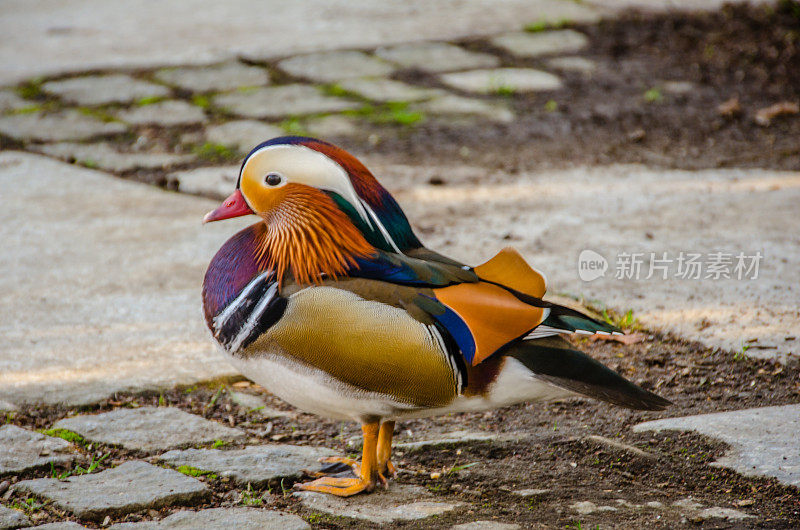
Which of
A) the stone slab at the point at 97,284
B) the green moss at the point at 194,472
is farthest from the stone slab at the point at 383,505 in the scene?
the stone slab at the point at 97,284

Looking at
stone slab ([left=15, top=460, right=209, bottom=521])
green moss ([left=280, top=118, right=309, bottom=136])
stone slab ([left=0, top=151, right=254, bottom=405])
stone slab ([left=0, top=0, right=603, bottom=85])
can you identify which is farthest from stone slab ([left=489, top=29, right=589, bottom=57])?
stone slab ([left=15, top=460, right=209, bottom=521])

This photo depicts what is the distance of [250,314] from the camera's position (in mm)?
2252

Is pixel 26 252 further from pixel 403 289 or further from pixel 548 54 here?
pixel 548 54

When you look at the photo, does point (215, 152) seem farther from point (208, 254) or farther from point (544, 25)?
point (544, 25)

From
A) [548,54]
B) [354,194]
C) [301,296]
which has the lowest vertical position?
[301,296]

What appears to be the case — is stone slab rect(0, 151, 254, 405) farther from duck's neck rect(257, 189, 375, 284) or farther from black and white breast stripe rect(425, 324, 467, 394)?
black and white breast stripe rect(425, 324, 467, 394)

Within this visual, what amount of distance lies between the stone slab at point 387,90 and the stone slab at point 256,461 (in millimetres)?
3509

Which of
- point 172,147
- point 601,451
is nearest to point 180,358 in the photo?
point 601,451

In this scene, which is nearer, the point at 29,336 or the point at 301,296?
the point at 301,296

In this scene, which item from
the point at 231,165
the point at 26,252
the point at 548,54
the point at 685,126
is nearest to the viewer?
the point at 26,252

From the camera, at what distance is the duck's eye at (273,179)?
2281 millimetres

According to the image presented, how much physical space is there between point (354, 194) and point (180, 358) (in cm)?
117

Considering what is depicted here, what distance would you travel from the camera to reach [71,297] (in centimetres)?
364

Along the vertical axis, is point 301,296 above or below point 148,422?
above
